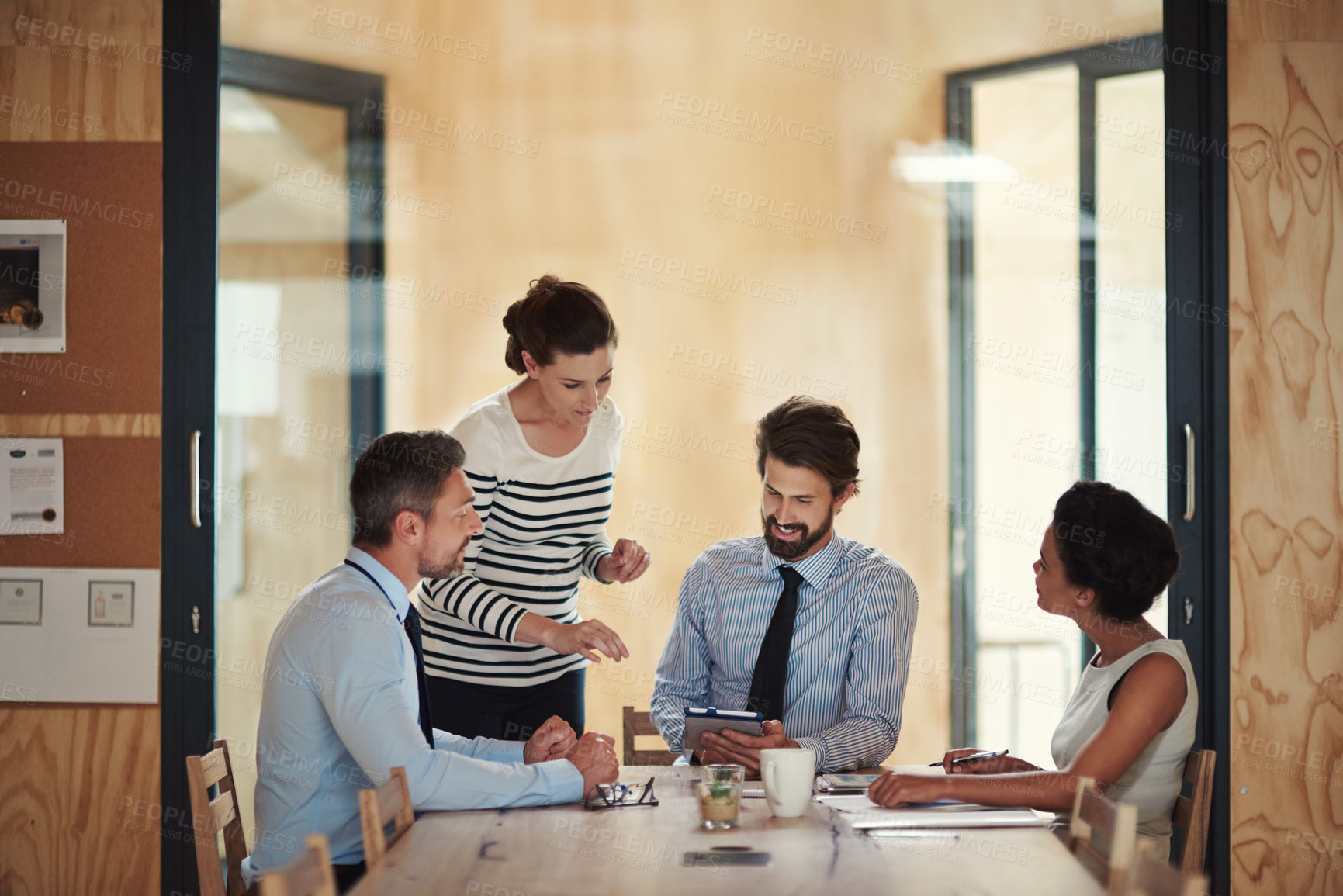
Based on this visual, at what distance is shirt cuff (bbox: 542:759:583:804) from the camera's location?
1762 millimetres

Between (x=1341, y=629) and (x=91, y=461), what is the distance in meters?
3.31

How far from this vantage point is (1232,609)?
9.74 feet

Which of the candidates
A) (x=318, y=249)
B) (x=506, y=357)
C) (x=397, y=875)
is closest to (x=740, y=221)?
(x=506, y=357)

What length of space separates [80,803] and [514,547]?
1423 millimetres

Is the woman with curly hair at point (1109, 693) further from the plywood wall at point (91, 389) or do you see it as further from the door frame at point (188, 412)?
the plywood wall at point (91, 389)

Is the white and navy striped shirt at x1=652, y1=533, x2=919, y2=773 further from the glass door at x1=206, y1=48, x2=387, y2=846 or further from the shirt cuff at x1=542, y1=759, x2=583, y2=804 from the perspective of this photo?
the glass door at x1=206, y1=48, x2=387, y2=846

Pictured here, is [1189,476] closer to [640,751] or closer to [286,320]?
[640,751]

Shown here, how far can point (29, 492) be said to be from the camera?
2961 mm

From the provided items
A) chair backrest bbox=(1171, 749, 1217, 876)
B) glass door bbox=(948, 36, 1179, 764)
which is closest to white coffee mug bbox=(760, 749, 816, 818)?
chair backrest bbox=(1171, 749, 1217, 876)

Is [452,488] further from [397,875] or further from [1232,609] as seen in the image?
[1232,609]

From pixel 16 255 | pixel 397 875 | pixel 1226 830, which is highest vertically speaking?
pixel 16 255

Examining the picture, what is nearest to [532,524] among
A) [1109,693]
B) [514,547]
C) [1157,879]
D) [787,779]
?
[514,547]

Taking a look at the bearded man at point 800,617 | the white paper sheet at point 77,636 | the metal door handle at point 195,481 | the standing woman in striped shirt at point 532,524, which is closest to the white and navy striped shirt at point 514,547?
the standing woman in striped shirt at point 532,524

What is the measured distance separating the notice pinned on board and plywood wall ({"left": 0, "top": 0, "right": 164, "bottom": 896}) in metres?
0.03
